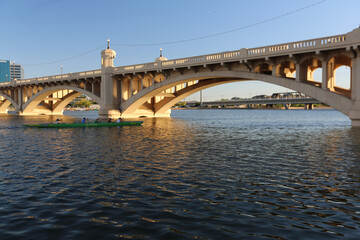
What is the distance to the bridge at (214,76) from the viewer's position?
34594 millimetres

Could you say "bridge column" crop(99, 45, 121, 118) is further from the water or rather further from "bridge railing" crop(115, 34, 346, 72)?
the water

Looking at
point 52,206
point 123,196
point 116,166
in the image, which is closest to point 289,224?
point 123,196

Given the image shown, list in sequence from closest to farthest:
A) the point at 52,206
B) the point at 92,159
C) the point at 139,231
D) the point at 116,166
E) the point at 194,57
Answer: the point at 139,231 < the point at 52,206 < the point at 116,166 < the point at 92,159 < the point at 194,57

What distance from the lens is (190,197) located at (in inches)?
409

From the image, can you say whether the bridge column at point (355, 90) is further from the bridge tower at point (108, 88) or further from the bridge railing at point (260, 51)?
the bridge tower at point (108, 88)

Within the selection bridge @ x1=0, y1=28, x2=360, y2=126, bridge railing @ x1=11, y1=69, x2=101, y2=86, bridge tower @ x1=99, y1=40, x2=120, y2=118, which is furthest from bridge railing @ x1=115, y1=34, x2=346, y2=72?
bridge railing @ x1=11, y1=69, x2=101, y2=86

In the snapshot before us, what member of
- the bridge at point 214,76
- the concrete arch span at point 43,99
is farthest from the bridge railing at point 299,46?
the concrete arch span at point 43,99

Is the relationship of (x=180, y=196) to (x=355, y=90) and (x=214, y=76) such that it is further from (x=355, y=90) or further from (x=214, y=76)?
(x=214, y=76)

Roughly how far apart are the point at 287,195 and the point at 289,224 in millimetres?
2598

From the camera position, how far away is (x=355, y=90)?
1329 inches

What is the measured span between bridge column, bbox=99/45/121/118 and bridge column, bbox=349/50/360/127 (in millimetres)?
43743

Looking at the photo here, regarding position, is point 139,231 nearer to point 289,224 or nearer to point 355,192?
point 289,224

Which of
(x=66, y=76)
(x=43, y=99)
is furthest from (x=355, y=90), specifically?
(x=43, y=99)

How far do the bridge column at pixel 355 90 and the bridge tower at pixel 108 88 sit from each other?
4374 cm
